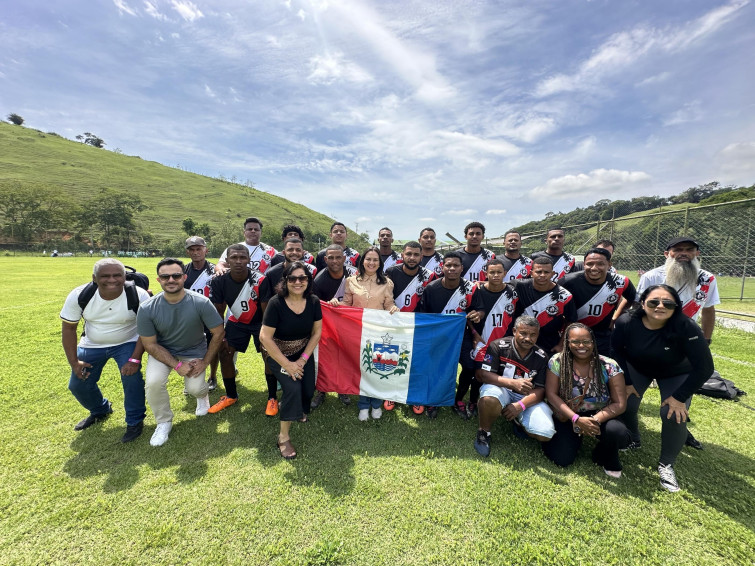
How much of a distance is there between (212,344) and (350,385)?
1986 mm

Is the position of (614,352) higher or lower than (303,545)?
higher

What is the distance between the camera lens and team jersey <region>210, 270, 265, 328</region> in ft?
15.5

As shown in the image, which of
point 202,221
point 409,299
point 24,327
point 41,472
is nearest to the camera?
point 41,472

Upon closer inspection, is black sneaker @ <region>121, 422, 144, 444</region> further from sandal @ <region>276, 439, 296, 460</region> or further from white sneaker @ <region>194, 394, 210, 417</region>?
sandal @ <region>276, 439, 296, 460</region>

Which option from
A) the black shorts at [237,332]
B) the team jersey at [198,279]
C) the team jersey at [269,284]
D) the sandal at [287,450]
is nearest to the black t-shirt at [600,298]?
the team jersey at [269,284]

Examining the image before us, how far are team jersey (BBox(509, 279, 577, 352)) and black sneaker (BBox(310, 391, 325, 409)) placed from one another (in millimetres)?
3277

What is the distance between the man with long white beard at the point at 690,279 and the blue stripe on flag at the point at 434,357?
2.99m

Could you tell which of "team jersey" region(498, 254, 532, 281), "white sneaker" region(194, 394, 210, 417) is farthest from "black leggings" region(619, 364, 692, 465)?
"white sneaker" region(194, 394, 210, 417)

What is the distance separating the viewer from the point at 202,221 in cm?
8725

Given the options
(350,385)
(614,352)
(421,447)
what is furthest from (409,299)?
(614,352)

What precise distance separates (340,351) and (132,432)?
2.74 meters

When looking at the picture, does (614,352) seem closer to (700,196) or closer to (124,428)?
(124,428)

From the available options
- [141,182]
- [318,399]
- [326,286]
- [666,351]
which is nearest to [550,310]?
[666,351]

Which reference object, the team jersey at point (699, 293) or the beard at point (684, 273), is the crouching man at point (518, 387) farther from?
the beard at point (684, 273)
